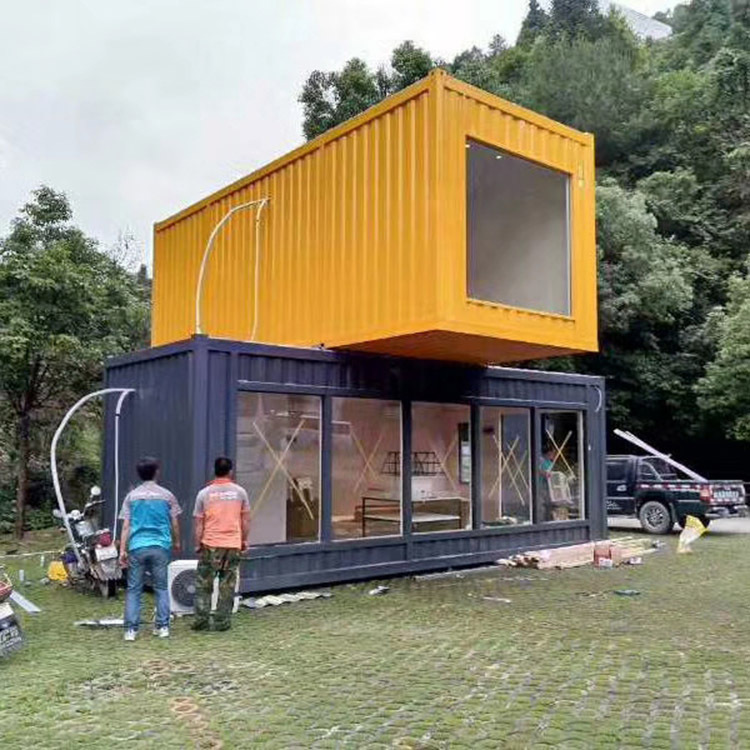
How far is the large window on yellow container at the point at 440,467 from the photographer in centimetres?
1052

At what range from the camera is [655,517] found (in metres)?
15.5

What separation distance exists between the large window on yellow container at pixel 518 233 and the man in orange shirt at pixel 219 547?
4705 mm

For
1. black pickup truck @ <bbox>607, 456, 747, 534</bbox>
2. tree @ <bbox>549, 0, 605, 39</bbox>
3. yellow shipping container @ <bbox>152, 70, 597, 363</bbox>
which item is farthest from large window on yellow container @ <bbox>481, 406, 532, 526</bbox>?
tree @ <bbox>549, 0, 605, 39</bbox>

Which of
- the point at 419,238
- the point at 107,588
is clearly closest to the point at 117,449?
the point at 107,588

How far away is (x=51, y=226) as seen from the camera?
16.0 metres

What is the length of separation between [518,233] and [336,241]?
108 inches

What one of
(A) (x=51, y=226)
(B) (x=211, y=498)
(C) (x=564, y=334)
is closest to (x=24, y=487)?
(A) (x=51, y=226)

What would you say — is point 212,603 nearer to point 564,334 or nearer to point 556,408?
point 564,334

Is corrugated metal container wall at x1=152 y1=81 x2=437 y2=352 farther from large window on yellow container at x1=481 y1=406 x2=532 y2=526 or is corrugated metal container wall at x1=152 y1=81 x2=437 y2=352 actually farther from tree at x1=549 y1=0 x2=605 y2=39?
tree at x1=549 y1=0 x2=605 y2=39

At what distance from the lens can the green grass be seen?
4.39 metres

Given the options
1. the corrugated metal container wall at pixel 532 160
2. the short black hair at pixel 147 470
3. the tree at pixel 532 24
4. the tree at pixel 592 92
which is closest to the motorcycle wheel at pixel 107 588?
the short black hair at pixel 147 470

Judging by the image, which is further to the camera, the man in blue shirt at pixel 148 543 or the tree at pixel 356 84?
the tree at pixel 356 84

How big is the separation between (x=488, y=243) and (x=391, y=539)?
4.21 meters

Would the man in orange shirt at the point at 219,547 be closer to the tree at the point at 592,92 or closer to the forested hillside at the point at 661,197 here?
the forested hillside at the point at 661,197
